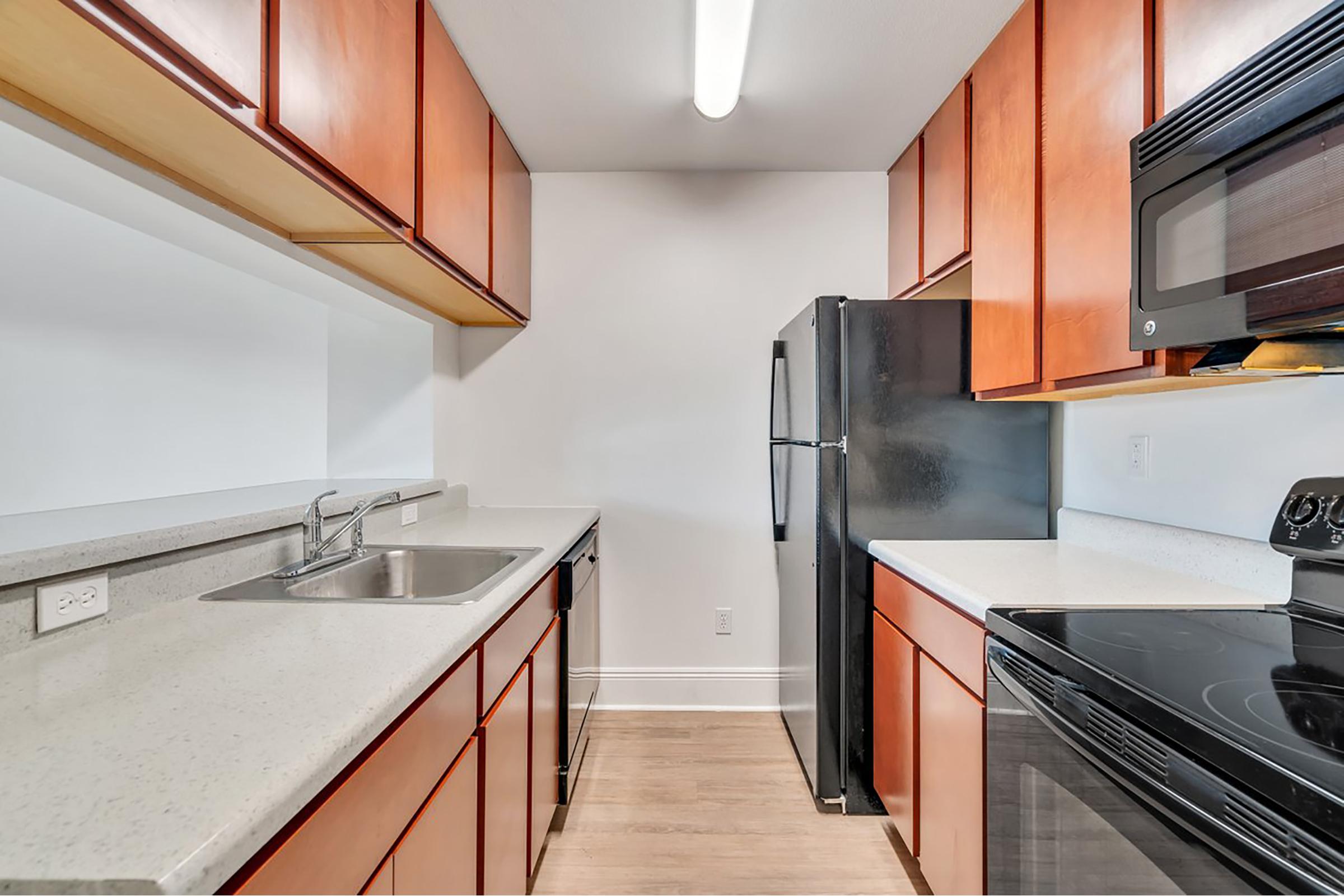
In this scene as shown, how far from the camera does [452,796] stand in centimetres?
106

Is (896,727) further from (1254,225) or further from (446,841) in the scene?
(1254,225)

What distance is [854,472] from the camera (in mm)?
1947

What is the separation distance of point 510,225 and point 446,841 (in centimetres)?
211

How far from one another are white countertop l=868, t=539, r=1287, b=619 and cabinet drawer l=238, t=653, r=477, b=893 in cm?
104

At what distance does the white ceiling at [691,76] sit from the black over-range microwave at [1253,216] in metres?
0.93

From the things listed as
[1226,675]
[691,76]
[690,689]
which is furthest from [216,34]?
[690,689]

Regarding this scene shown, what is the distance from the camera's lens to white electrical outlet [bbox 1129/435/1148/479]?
1634 millimetres

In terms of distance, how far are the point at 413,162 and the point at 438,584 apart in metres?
1.14

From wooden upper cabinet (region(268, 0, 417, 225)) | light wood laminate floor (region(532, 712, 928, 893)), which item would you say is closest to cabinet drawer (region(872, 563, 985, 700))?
light wood laminate floor (region(532, 712, 928, 893))

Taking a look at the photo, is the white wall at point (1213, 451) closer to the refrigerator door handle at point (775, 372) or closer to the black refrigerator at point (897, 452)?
the black refrigerator at point (897, 452)

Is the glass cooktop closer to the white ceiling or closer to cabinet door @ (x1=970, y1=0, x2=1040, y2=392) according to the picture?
cabinet door @ (x1=970, y1=0, x2=1040, y2=392)

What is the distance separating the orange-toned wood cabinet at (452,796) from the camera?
0.68 m

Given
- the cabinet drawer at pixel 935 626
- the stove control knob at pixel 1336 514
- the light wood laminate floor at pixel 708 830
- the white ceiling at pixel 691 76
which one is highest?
the white ceiling at pixel 691 76

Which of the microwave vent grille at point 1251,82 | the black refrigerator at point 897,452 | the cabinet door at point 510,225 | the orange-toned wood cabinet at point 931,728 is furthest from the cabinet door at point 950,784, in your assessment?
the cabinet door at point 510,225
